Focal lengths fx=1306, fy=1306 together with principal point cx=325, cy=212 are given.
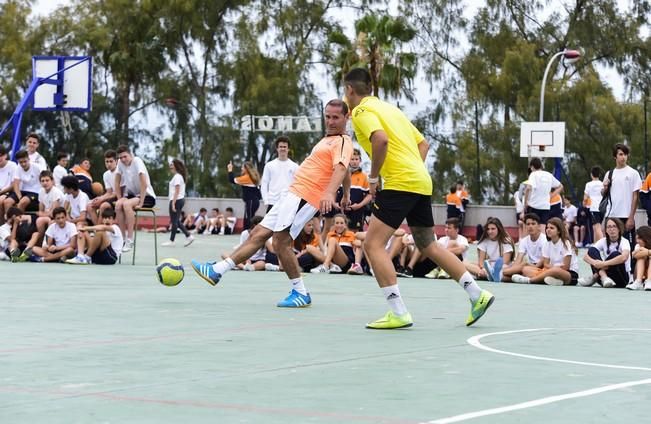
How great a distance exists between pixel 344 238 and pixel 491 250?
2214mm

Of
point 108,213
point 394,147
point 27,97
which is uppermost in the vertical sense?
point 27,97

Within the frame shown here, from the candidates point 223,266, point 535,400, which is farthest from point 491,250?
point 535,400

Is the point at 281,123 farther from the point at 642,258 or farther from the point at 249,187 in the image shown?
the point at 642,258

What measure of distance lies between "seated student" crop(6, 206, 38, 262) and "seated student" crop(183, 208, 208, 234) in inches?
614

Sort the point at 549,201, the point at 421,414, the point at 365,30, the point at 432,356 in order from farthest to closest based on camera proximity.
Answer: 1. the point at 365,30
2. the point at 549,201
3. the point at 432,356
4. the point at 421,414

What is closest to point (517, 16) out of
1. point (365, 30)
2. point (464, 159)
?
point (365, 30)

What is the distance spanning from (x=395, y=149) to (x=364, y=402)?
12.5 feet

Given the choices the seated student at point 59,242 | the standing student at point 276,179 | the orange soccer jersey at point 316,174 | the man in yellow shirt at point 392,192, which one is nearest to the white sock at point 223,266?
the orange soccer jersey at point 316,174

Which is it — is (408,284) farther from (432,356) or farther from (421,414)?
(421,414)

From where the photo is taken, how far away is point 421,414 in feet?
17.9

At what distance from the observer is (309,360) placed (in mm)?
7309

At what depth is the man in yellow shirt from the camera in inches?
363

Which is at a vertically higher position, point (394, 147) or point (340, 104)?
point (340, 104)

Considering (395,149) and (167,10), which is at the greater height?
(167,10)
